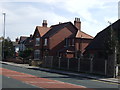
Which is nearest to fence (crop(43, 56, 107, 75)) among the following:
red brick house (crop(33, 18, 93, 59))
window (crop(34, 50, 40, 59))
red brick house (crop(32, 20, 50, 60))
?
red brick house (crop(33, 18, 93, 59))

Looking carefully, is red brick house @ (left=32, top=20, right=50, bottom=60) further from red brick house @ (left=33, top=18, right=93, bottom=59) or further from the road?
the road

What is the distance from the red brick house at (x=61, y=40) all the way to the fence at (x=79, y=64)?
12.2 meters

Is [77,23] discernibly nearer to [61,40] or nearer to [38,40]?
[61,40]

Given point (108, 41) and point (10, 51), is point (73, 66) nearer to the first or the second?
point (108, 41)

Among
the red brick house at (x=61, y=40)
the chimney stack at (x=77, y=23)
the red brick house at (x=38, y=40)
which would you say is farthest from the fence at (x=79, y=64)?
the chimney stack at (x=77, y=23)

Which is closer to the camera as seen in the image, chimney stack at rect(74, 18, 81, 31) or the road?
the road

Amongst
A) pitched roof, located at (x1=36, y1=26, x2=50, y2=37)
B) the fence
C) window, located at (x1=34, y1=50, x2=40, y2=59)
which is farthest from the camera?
pitched roof, located at (x1=36, y1=26, x2=50, y2=37)

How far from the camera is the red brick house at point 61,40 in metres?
54.6

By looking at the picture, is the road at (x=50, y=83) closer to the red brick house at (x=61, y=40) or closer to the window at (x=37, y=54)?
the red brick house at (x=61, y=40)

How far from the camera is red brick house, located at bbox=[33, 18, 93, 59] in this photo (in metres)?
54.6

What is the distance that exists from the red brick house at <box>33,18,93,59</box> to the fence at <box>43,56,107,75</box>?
482 inches

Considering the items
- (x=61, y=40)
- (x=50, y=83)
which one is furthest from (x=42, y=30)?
(x=50, y=83)

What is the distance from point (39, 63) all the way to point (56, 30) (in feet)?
44.2

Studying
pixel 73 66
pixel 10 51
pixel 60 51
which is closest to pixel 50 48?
pixel 60 51
